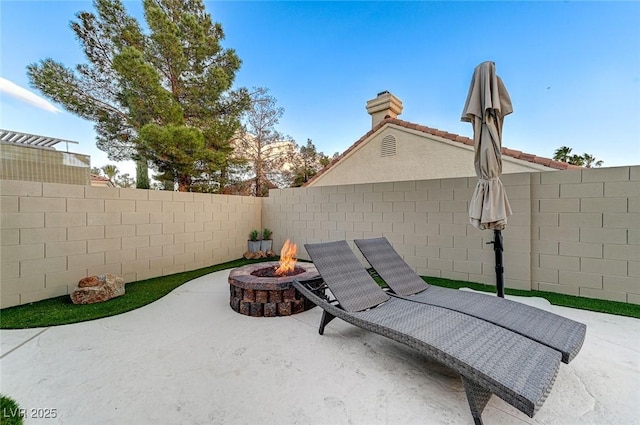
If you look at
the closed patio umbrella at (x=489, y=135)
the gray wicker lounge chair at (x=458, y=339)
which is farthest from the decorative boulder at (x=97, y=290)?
the closed patio umbrella at (x=489, y=135)

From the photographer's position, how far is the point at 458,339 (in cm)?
218

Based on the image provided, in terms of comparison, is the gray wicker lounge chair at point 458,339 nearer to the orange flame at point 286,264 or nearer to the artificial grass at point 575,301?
the orange flame at point 286,264

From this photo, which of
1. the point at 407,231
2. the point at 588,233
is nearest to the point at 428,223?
the point at 407,231

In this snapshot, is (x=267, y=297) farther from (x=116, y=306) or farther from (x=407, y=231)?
(x=407, y=231)

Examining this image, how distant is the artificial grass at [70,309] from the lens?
11.7ft

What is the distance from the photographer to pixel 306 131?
16.4 m

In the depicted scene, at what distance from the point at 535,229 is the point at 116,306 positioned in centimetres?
757

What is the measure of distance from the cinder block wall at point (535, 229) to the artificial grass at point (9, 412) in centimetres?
614

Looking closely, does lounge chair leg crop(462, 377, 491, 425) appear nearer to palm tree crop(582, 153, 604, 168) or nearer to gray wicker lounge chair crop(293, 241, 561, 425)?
gray wicker lounge chair crop(293, 241, 561, 425)

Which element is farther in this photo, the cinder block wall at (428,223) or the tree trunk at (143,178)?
the tree trunk at (143,178)

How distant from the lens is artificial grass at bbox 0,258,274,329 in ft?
11.7

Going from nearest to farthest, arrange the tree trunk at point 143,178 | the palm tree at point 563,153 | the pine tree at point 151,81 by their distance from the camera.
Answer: the tree trunk at point 143,178 → the pine tree at point 151,81 → the palm tree at point 563,153

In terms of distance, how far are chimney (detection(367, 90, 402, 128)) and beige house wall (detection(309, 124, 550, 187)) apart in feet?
3.91

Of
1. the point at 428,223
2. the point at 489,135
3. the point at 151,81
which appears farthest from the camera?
the point at 151,81
